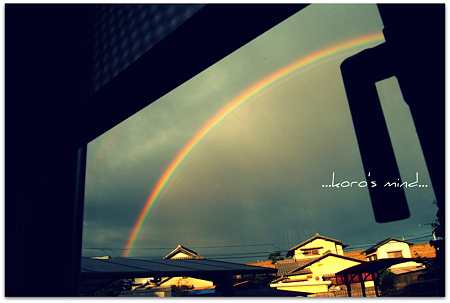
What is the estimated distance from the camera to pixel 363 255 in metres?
37.3

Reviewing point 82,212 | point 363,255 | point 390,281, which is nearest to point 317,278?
point 390,281

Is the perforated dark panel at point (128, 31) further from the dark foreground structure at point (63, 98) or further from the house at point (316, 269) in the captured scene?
the house at point (316, 269)

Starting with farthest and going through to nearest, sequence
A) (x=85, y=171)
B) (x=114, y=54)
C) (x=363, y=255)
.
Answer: (x=363, y=255) < (x=85, y=171) < (x=114, y=54)

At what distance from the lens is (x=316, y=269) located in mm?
26359

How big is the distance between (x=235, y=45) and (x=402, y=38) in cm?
95

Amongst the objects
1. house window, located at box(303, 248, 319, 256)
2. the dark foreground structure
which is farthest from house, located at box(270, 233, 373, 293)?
the dark foreground structure

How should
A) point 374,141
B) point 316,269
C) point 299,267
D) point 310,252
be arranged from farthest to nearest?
1. point 310,252
2. point 299,267
3. point 316,269
4. point 374,141

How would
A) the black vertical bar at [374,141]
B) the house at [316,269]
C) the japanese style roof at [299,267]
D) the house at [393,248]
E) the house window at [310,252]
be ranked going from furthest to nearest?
the house at [393,248] → the house window at [310,252] → the japanese style roof at [299,267] → the house at [316,269] → the black vertical bar at [374,141]

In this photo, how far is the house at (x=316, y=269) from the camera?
73.7 ft

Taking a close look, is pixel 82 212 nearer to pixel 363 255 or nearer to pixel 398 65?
pixel 398 65

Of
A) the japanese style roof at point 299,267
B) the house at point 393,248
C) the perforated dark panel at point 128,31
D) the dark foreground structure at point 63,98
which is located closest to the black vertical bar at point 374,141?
the dark foreground structure at point 63,98

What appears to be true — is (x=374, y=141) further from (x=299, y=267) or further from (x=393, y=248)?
(x=393, y=248)

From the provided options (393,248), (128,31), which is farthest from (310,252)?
(128,31)

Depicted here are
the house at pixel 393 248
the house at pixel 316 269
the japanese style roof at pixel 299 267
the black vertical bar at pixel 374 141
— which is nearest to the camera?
the black vertical bar at pixel 374 141
